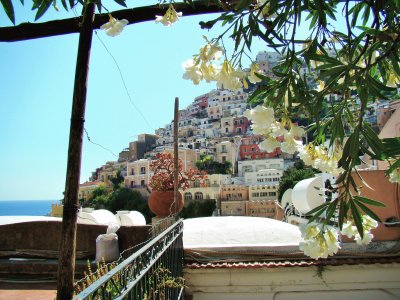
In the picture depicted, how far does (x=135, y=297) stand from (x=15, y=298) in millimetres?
3143

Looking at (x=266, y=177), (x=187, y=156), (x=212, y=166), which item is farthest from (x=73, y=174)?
(x=212, y=166)

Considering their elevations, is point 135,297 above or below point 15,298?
above

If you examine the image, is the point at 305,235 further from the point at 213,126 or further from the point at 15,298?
the point at 213,126

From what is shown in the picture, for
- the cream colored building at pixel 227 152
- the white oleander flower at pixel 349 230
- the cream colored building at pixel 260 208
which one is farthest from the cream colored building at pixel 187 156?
the white oleander flower at pixel 349 230

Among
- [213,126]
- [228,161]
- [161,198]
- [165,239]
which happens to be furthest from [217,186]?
[165,239]

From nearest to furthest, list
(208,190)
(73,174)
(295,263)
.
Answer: (73,174) < (295,263) < (208,190)

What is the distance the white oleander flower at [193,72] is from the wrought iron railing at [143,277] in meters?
0.77

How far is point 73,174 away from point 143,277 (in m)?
0.74

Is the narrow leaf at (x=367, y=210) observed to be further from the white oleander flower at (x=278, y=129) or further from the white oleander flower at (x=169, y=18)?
the white oleander flower at (x=169, y=18)

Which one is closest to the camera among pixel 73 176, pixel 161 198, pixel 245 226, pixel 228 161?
pixel 73 176

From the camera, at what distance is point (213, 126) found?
81562mm

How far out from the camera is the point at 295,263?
4.27 m

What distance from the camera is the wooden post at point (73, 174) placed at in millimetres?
2176

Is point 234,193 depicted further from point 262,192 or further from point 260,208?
point 260,208
